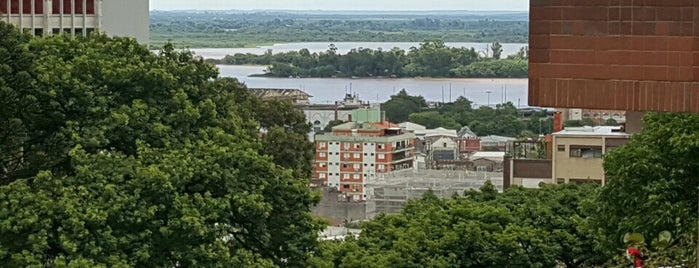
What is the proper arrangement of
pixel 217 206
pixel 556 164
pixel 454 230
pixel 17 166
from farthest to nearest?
1. pixel 556 164
2. pixel 454 230
3. pixel 17 166
4. pixel 217 206

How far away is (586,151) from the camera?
6062 cm

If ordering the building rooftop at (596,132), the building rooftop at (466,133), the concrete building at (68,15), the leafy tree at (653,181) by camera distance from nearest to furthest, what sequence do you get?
1. the leafy tree at (653,181)
2. the building rooftop at (596,132)
3. the concrete building at (68,15)
4. the building rooftop at (466,133)

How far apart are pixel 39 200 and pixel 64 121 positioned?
110 inches

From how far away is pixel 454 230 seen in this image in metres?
29.0

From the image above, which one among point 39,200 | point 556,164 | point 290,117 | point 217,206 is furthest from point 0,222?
point 290,117

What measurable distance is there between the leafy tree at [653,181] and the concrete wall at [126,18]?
1885 inches

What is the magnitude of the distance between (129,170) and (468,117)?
529ft

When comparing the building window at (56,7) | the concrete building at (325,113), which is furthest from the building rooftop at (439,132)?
the building window at (56,7)

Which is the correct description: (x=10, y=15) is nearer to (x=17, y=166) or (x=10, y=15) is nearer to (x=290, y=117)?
(x=290, y=117)

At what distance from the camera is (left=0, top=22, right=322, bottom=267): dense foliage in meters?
Result: 23.8

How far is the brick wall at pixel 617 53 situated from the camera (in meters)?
9.01

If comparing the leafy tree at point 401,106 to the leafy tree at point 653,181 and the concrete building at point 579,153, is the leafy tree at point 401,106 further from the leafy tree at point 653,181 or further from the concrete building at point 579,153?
the leafy tree at point 653,181

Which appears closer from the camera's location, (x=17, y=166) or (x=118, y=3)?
(x=17, y=166)

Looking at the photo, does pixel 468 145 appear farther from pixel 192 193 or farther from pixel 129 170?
pixel 129 170
